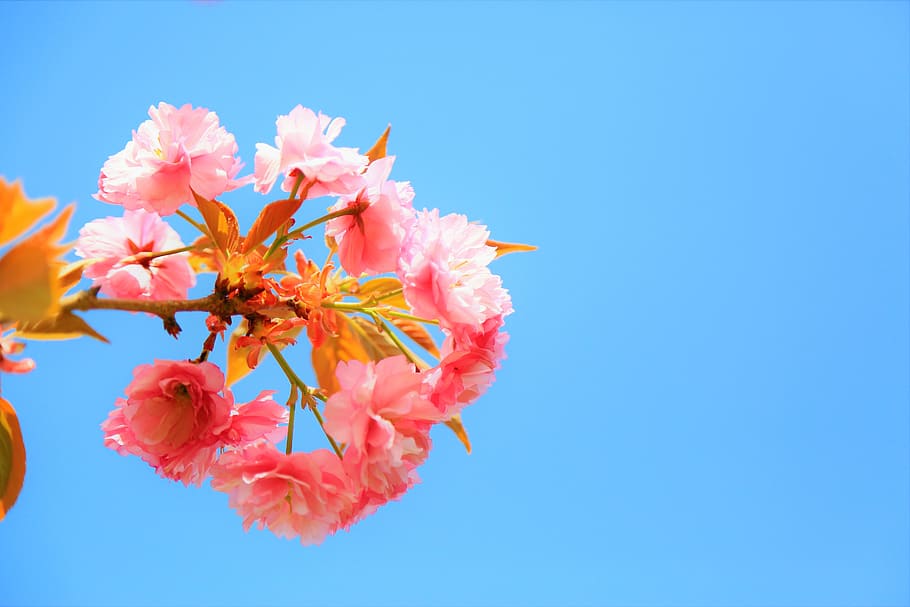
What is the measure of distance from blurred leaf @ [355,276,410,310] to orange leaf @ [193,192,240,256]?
0.19 m

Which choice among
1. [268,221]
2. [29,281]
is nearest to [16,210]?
[29,281]

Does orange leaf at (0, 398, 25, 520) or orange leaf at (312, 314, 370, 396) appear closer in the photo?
orange leaf at (0, 398, 25, 520)

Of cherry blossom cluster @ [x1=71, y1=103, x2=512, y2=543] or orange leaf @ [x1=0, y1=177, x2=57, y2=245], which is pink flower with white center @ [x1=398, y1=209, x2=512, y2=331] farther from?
orange leaf @ [x1=0, y1=177, x2=57, y2=245]

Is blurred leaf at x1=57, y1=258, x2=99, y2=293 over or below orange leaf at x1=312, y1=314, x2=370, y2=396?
below

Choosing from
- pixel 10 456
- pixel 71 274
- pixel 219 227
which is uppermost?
pixel 219 227

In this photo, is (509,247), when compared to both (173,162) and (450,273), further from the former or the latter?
(173,162)

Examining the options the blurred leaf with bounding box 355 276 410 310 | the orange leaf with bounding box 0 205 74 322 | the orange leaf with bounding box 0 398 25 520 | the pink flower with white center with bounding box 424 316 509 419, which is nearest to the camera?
the orange leaf with bounding box 0 205 74 322

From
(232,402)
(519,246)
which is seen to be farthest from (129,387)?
(519,246)

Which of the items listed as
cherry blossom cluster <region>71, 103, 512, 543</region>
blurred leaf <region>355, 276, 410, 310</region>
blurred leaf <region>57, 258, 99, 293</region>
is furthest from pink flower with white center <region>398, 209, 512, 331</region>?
blurred leaf <region>57, 258, 99, 293</region>

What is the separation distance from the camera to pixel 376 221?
0.71 metres

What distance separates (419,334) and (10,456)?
1.57ft

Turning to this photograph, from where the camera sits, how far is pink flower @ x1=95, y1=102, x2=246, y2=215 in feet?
2.21

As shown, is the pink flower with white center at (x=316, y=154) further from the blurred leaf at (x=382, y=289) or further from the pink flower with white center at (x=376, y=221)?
the blurred leaf at (x=382, y=289)

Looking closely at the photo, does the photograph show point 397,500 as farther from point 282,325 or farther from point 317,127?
point 317,127
